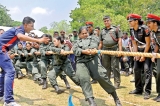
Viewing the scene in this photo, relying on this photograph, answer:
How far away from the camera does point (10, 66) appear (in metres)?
5.17

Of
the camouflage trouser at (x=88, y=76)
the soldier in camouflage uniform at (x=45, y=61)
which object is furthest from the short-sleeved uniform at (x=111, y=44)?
the camouflage trouser at (x=88, y=76)

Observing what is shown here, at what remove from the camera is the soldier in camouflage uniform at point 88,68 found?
195 inches

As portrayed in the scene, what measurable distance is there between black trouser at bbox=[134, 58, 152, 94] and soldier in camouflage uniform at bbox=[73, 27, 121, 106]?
1173mm

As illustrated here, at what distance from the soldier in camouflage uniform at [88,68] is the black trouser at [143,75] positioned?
1173 millimetres

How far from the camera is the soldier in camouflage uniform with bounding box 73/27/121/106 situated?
195 inches

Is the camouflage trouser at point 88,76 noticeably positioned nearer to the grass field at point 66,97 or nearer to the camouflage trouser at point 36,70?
the grass field at point 66,97

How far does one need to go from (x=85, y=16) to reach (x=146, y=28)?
35.7 metres

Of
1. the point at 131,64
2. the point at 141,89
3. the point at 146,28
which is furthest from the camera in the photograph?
the point at 131,64

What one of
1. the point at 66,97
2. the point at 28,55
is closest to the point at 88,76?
the point at 66,97

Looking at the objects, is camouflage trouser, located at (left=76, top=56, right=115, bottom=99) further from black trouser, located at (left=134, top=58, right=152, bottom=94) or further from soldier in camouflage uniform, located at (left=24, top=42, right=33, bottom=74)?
soldier in camouflage uniform, located at (left=24, top=42, right=33, bottom=74)

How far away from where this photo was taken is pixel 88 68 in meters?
5.10

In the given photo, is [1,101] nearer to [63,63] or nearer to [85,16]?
[63,63]

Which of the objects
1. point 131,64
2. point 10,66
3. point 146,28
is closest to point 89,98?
point 10,66

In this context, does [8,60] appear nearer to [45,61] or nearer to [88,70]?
[88,70]
